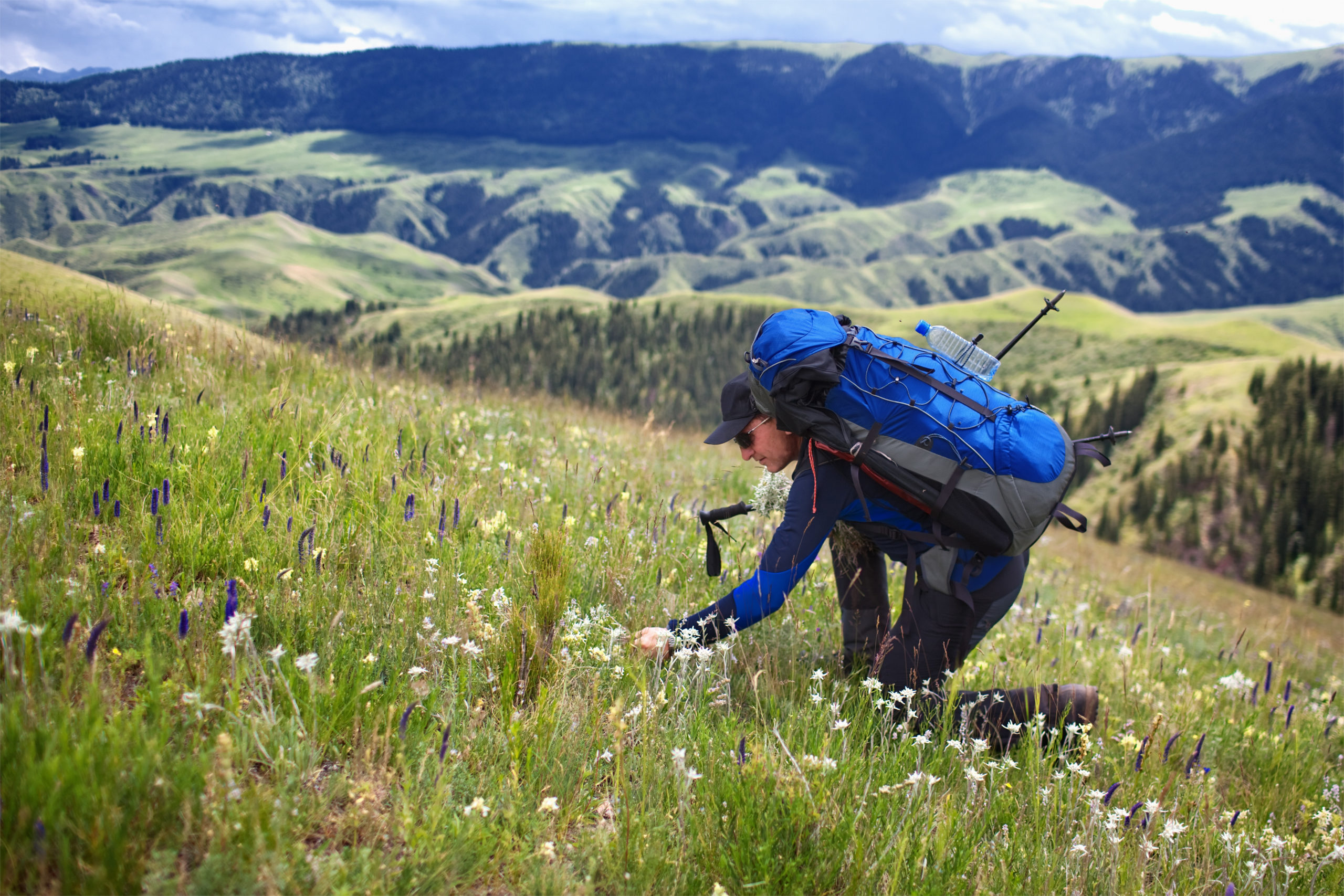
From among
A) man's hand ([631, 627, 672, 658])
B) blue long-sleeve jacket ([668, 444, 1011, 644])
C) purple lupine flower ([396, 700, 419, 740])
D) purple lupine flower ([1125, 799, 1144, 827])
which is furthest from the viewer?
blue long-sleeve jacket ([668, 444, 1011, 644])

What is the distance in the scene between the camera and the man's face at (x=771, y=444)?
167 inches

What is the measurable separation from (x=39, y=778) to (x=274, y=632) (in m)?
1.30

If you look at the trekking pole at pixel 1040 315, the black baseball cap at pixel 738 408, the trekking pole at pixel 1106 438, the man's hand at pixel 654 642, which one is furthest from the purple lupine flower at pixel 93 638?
the trekking pole at pixel 1040 315

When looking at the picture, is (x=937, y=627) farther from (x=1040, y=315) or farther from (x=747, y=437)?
(x=1040, y=315)

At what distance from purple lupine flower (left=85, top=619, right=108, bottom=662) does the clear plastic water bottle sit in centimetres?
405

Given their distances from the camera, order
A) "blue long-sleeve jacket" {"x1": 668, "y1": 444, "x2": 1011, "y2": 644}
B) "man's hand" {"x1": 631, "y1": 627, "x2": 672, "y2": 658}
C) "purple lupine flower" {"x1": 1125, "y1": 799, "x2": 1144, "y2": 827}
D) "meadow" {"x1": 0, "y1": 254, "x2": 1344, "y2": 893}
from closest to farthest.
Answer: "meadow" {"x1": 0, "y1": 254, "x2": 1344, "y2": 893}, "purple lupine flower" {"x1": 1125, "y1": 799, "x2": 1144, "y2": 827}, "man's hand" {"x1": 631, "y1": 627, "x2": 672, "y2": 658}, "blue long-sleeve jacket" {"x1": 668, "y1": 444, "x2": 1011, "y2": 644}

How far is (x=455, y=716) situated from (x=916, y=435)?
2.55 metres

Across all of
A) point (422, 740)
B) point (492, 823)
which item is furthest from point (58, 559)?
point (492, 823)

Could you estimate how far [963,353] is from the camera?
457 cm

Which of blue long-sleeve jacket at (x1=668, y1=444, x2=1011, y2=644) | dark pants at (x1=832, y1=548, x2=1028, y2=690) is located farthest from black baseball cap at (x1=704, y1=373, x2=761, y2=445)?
dark pants at (x1=832, y1=548, x2=1028, y2=690)

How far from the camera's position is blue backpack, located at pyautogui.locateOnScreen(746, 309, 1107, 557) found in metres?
3.86

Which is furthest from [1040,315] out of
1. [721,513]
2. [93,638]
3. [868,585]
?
[93,638]

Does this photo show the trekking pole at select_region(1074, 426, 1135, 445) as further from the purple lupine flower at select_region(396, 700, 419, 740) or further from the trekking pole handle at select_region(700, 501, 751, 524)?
the purple lupine flower at select_region(396, 700, 419, 740)

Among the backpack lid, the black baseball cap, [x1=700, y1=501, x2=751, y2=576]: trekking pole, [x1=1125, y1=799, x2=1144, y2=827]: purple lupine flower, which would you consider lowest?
[x1=1125, y1=799, x2=1144, y2=827]: purple lupine flower
